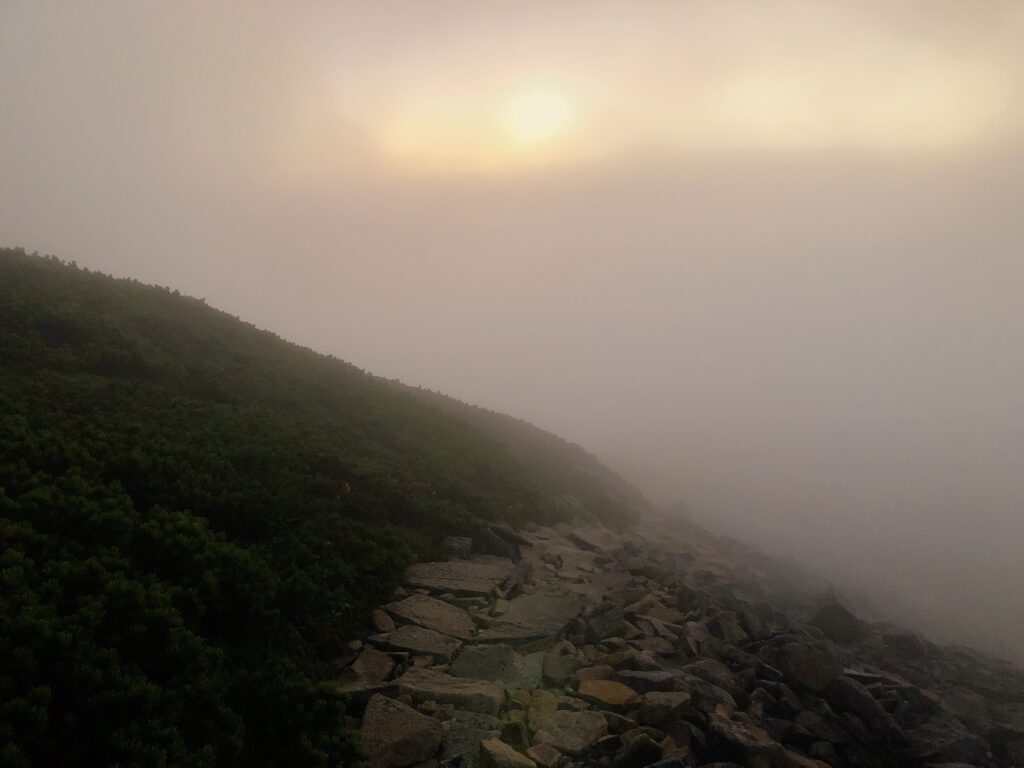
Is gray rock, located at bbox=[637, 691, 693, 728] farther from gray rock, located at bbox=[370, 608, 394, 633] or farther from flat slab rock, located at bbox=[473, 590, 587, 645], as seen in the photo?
gray rock, located at bbox=[370, 608, 394, 633]

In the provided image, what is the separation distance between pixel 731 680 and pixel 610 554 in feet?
31.9

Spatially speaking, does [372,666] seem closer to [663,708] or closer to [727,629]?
[663,708]

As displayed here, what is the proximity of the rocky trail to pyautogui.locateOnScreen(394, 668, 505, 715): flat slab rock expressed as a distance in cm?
3

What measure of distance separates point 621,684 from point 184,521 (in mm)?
9336

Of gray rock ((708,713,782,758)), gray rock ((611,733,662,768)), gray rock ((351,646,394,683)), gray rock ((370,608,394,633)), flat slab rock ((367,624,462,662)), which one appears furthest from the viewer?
gray rock ((370,608,394,633))

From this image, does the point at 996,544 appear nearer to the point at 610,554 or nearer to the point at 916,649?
the point at 916,649


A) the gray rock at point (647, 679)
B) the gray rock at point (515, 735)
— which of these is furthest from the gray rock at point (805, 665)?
the gray rock at point (515, 735)

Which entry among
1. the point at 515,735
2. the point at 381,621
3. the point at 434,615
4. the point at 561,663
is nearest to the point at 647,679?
the point at 561,663

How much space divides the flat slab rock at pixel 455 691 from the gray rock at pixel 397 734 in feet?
2.05

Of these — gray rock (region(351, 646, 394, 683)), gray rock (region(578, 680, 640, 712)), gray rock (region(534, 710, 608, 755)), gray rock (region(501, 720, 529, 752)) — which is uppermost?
gray rock (region(578, 680, 640, 712))

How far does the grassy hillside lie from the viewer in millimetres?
7582

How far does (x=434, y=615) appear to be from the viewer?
1349cm

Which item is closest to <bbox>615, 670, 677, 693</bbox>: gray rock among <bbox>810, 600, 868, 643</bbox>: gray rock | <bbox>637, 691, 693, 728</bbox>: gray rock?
<bbox>637, 691, 693, 728</bbox>: gray rock

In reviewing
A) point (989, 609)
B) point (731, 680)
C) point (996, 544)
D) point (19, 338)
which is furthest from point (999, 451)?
point (19, 338)
